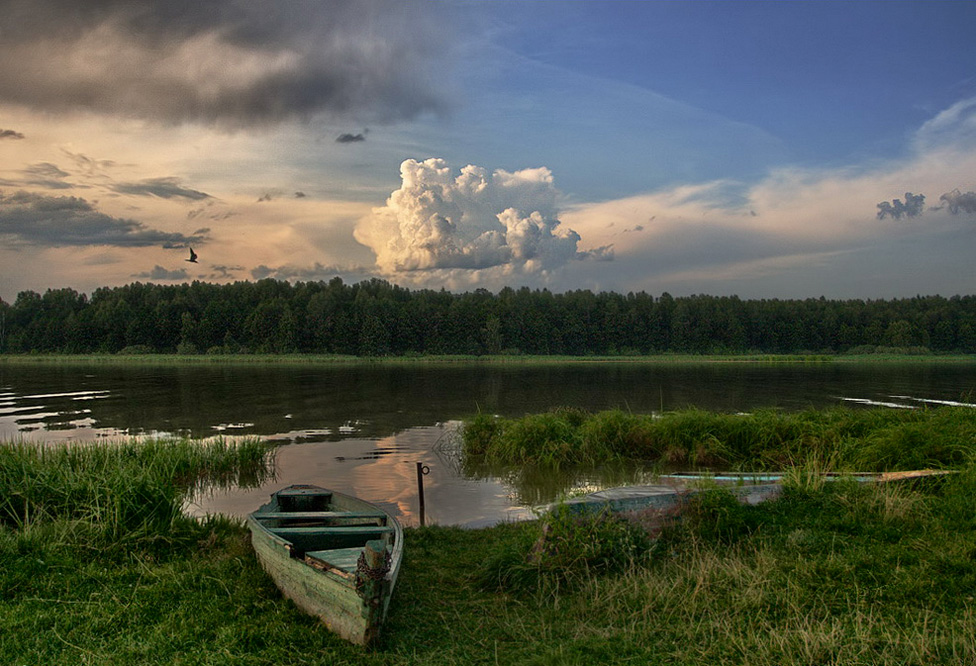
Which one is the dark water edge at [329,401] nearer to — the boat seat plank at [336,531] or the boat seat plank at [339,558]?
the boat seat plank at [336,531]

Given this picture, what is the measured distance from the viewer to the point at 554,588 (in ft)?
24.3

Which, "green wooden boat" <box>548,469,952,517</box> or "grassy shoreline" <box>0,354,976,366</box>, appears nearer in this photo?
"green wooden boat" <box>548,469,952,517</box>

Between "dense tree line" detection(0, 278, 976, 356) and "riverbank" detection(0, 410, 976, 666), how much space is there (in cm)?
10610

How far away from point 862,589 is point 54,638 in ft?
25.6

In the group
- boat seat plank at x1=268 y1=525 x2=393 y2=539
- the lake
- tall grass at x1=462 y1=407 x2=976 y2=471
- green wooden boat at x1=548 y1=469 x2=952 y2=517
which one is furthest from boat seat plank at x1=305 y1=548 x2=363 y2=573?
tall grass at x1=462 y1=407 x2=976 y2=471

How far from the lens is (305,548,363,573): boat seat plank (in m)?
6.83

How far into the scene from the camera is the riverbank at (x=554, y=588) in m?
5.73

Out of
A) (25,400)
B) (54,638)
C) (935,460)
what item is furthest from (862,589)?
(25,400)

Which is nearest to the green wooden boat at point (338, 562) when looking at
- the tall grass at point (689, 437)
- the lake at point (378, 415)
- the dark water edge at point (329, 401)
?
the lake at point (378, 415)

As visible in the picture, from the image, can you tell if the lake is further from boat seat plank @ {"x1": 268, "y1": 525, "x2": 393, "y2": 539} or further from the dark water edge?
boat seat plank @ {"x1": 268, "y1": 525, "x2": 393, "y2": 539}

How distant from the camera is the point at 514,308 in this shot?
131875 mm

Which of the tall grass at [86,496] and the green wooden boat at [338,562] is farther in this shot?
the tall grass at [86,496]

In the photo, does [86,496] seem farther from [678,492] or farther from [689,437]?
[689,437]

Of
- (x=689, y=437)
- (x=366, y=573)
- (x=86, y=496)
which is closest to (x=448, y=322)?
(x=689, y=437)
